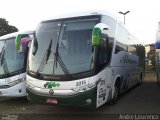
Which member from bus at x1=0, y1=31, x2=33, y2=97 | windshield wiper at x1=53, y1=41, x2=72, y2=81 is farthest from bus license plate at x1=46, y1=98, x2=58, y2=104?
bus at x1=0, y1=31, x2=33, y2=97

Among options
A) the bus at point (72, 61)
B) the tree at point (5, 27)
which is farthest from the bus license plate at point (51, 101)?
the tree at point (5, 27)

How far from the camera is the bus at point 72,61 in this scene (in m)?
9.43

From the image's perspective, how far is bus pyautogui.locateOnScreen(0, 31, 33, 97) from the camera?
12742 mm

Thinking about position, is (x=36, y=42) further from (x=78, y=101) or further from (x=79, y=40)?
(x=78, y=101)

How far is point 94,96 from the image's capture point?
946 cm

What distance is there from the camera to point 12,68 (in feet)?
42.8

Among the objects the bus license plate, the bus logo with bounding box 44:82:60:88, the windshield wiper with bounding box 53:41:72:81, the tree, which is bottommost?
the bus license plate

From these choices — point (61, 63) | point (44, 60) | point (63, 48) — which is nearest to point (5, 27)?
point (44, 60)

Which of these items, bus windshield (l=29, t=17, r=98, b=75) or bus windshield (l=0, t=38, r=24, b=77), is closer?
bus windshield (l=29, t=17, r=98, b=75)

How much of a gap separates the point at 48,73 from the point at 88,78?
1272 mm

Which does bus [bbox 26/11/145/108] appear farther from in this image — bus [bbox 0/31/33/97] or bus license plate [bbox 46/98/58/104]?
bus [bbox 0/31/33/97]

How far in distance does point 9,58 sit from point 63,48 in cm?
420

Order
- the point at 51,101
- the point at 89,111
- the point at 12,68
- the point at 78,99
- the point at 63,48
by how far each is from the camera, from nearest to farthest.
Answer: the point at 78,99, the point at 51,101, the point at 63,48, the point at 89,111, the point at 12,68

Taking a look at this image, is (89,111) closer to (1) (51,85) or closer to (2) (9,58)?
(1) (51,85)
